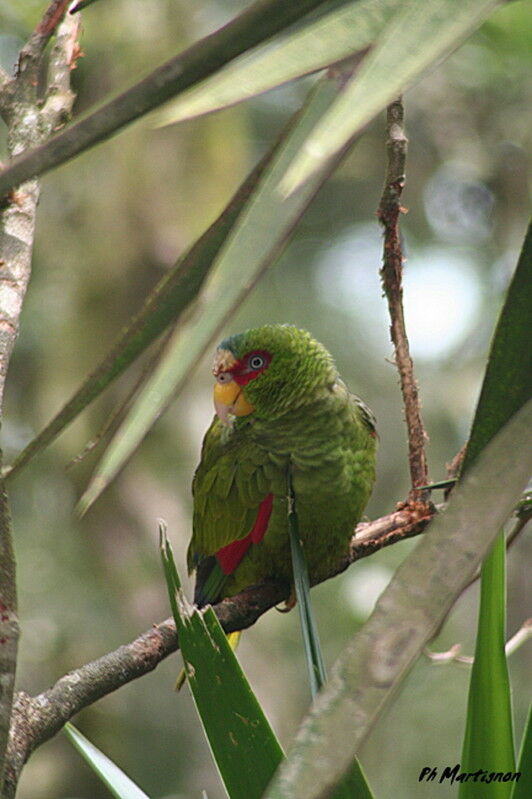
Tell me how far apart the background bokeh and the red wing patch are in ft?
5.61

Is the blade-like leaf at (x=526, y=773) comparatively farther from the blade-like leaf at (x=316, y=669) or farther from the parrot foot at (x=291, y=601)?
the parrot foot at (x=291, y=601)

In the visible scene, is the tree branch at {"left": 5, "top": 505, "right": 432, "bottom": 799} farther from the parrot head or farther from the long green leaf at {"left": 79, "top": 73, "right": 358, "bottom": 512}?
the long green leaf at {"left": 79, "top": 73, "right": 358, "bottom": 512}

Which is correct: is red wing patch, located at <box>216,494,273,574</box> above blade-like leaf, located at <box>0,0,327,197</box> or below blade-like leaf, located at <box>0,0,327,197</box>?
below

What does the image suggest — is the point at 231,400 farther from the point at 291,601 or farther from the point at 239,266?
the point at 239,266

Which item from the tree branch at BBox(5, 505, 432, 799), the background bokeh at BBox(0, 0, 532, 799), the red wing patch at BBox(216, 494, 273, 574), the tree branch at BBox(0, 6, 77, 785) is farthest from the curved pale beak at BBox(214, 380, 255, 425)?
the background bokeh at BBox(0, 0, 532, 799)

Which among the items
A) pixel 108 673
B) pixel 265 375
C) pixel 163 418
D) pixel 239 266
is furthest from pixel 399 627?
pixel 163 418

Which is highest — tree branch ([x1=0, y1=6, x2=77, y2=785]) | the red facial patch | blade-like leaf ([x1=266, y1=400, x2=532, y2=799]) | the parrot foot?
tree branch ([x1=0, y1=6, x2=77, y2=785])

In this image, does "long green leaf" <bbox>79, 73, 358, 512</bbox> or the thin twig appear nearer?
"long green leaf" <bbox>79, 73, 358, 512</bbox>

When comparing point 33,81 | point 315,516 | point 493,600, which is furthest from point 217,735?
point 33,81

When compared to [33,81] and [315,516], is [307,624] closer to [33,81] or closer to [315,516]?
[315,516]

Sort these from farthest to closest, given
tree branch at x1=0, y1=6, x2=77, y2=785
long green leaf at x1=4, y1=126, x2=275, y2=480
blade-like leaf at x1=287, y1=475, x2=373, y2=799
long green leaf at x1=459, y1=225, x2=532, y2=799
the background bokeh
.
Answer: the background bokeh
tree branch at x1=0, y1=6, x2=77, y2=785
long green leaf at x1=459, y1=225, x2=532, y2=799
blade-like leaf at x1=287, y1=475, x2=373, y2=799
long green leaf at x1=4, y1=126, x2=275, y2=480

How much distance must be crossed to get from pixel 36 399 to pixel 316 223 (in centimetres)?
223

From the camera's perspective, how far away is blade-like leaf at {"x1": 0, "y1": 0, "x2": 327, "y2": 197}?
479 mm

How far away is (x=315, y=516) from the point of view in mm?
1604
